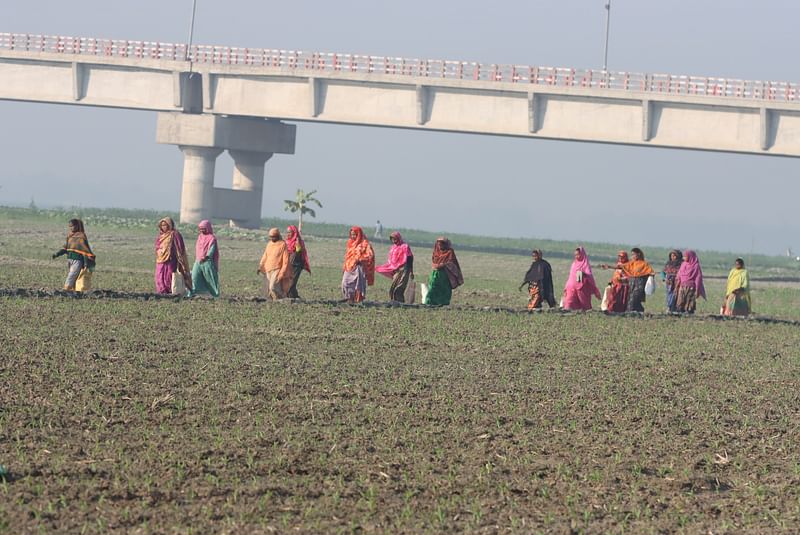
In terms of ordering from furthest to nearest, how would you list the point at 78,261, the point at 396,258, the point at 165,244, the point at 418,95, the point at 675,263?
the point at 418,95 < the point at 675,263 < the point at 396,258 < the point at 165,244 < the point at 78,261

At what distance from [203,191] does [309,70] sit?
8.92 metres

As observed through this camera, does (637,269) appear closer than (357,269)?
No

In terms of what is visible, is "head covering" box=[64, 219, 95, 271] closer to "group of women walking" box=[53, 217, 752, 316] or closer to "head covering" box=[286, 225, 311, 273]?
"group of women walking" box=[53, 217, 752, 316]

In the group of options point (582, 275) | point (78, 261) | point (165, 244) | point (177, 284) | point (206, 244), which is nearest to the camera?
point (78, 261)

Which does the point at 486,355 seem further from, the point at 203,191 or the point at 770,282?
the point at 203,191

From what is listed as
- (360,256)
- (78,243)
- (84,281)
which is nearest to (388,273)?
(360,256)

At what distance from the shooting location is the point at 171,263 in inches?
912

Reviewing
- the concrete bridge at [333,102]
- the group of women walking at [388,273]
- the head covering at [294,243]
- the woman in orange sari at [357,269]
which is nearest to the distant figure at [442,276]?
the group of women walking at [388,273]

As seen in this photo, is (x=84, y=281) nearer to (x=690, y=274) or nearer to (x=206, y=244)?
(x=206, y=244)

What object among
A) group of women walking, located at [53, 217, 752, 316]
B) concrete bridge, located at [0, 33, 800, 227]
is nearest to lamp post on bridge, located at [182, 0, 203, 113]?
concrete bridge, located at [0, 33, 800, 227]

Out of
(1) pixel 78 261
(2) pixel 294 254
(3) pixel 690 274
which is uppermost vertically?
(3) pixel 690 274

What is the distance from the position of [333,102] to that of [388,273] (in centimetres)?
2782

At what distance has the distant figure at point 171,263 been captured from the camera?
902 inches

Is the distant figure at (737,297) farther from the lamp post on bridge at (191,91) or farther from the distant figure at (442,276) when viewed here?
the lamp post on bridge at (191,91)
